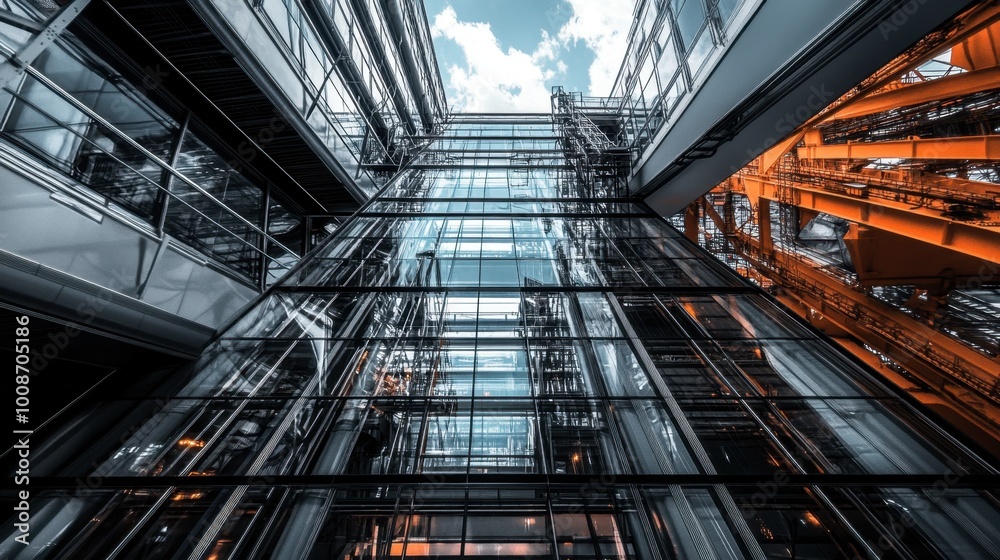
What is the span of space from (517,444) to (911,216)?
13.7 metres

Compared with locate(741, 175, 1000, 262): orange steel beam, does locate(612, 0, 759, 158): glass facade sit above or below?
above

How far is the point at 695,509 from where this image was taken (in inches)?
169

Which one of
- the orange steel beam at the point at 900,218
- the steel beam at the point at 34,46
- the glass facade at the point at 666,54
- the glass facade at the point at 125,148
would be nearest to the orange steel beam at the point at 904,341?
the orange steel beam at the point at 900,218

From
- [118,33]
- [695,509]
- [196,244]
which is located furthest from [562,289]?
[118,33]

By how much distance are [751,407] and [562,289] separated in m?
4.29

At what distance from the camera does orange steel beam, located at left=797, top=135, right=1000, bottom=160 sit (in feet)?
30.3

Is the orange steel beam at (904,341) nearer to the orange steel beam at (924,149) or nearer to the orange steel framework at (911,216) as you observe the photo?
the orange steel framework at (911,216)

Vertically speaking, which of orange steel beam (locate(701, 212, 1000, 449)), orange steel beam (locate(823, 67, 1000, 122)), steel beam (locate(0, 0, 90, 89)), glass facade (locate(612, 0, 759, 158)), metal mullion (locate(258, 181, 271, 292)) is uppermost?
glass facade (locate(612, 0, 759, 158))

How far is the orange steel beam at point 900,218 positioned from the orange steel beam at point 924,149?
1.41 metres

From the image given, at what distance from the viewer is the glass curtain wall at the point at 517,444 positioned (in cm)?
411

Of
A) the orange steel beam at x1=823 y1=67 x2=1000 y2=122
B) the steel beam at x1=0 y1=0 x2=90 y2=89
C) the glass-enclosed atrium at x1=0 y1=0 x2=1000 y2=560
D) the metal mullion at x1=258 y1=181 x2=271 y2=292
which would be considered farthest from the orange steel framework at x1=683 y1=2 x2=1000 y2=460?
the metal mullion at x1=258 y1=181 x2=271 y2=292

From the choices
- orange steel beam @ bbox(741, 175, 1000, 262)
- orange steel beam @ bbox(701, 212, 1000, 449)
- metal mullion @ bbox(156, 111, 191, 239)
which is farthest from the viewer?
orange steel beam @ bbox(701, 212, 1000, 449)

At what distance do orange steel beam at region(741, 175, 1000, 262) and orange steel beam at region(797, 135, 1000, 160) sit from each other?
1.41 metres

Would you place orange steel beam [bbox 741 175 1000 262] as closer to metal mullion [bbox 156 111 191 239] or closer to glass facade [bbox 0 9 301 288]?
Result: glass facade [bbox 0 9 301 288]
